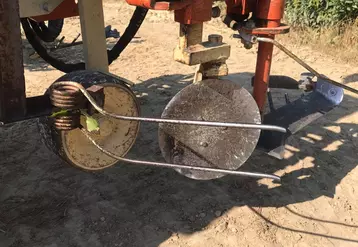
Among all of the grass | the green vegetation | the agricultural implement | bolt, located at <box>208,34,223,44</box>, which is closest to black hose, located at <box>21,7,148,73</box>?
the agricultural implement

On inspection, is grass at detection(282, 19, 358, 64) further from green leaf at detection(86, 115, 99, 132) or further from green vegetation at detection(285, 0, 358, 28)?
green leaf at detection(86, 115, 99, 132)

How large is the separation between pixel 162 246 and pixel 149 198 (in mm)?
491

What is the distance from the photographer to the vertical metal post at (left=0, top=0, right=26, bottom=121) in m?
2.20

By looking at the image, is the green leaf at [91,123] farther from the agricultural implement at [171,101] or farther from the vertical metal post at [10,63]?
the vertical metal post at [10,63]

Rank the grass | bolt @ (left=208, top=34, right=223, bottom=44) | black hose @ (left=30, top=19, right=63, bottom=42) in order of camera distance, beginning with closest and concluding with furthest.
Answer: bolt @ (left=208, top=34, right=223, bottom=44) → black hose @ (left=30, top=19, right=63, bottom=42) → the grass

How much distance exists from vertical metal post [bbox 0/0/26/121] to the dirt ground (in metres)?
1.07

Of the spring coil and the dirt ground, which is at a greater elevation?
the spring coil

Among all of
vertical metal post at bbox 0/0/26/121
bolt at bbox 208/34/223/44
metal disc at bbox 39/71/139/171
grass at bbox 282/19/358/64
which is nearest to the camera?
vertical metal post at bbox 0/0/26/121

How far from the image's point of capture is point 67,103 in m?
2.34

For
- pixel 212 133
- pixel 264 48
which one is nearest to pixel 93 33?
pixel 212 133

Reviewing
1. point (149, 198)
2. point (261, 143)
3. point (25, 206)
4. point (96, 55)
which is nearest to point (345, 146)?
point (261, 143)

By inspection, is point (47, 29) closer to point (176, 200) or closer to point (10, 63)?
point (176, 200)

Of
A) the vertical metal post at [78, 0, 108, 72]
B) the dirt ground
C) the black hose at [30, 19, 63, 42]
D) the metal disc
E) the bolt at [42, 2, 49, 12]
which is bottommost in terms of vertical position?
the dirt ground

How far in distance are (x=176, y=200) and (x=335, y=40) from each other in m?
4.28
